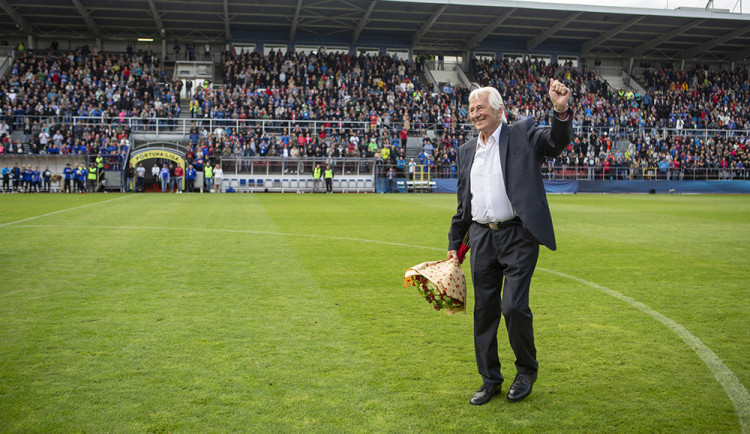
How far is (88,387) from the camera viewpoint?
14.1 ft

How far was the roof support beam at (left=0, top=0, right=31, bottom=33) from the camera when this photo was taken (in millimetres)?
42353

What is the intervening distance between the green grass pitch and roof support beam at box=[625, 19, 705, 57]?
4635 cm

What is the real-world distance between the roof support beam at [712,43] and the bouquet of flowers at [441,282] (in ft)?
189

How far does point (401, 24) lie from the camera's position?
165 feet

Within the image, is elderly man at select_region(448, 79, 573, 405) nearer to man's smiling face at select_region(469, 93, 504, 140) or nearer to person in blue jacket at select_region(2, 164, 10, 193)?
man's smiling face at select_region(469, 93, 504, 140)

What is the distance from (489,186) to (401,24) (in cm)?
4859

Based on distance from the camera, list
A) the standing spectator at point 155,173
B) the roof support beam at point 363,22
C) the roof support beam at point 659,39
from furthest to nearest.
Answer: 1. the roof support beam at point 659,39
2. the roof support beam at point 363,22
3. the standing spectator at point 155,173

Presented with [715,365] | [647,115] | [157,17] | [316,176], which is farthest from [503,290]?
[647,115]

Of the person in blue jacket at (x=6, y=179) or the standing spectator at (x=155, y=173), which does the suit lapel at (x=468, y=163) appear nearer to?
the standing spectator at (x=155, y=173)

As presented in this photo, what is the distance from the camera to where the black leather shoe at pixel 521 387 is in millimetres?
4188

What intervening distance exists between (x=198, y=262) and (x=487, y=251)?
6468 millimetres

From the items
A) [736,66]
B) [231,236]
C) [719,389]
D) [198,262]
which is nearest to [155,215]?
[231,236]

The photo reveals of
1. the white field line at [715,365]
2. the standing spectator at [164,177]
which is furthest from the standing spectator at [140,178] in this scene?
the white field line at [715,365]

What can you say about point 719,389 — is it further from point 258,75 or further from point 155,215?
point 258,75
